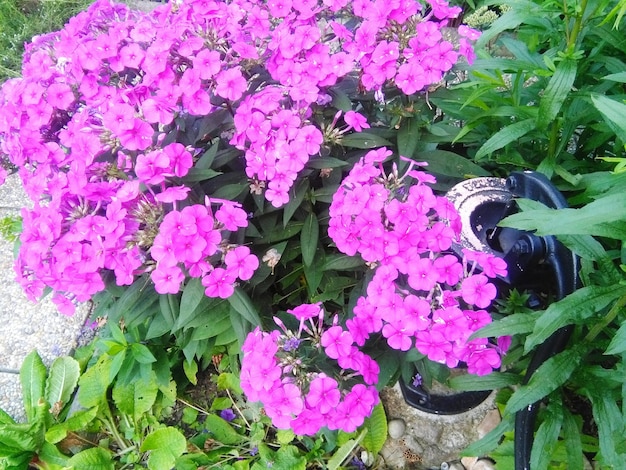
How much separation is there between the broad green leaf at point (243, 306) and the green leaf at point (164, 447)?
2.39ft

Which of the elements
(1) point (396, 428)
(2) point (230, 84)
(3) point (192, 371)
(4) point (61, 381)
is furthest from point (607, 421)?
(4) point (61, 381)

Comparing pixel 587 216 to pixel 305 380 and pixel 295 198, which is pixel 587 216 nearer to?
pixel 305 380

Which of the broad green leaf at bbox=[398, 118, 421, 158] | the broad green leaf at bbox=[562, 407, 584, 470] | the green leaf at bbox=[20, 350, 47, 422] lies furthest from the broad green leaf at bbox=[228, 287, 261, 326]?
the green leaf at bbox=[20, 350, 47, 422]

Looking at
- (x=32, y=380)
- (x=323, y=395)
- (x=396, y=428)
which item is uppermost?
(x=323, y=395)

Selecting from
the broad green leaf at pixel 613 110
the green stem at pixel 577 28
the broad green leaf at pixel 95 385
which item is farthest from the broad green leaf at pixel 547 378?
the broad green leaf at pixel 95 385

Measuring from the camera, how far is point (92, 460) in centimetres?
216

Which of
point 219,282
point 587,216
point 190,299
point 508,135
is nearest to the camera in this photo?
point 587,216

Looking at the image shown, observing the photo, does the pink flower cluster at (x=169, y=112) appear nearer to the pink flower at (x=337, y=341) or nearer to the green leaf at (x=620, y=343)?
the pink flower at (x=337, y=341)

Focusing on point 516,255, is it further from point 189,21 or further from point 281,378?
point 189,21

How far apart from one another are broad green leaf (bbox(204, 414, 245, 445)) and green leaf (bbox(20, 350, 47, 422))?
0.75 m

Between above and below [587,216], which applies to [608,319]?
below

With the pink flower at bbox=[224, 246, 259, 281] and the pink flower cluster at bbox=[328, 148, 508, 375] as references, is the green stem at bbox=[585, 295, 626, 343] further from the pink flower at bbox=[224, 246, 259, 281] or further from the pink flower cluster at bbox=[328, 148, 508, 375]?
the pink flower at bbox=[224, 246, 259, 281]

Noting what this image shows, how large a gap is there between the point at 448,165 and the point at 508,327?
2.66 feet

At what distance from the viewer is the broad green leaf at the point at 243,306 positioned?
5.65 ft
